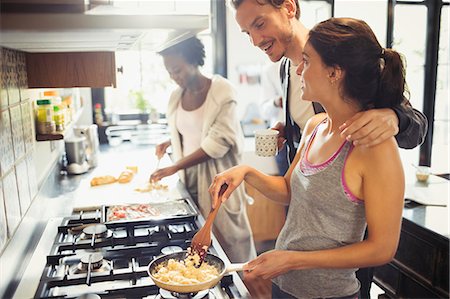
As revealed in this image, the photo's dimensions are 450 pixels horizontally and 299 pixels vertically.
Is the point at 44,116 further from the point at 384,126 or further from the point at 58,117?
the point at 384,126

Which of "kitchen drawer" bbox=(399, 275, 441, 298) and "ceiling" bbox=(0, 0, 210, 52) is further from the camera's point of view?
"kitchen drawer" bbox=(399, 275, 441, 298)

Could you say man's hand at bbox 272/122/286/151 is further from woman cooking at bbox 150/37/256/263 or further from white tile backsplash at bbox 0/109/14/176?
white tile backsplash at bbox 0/109/14/176

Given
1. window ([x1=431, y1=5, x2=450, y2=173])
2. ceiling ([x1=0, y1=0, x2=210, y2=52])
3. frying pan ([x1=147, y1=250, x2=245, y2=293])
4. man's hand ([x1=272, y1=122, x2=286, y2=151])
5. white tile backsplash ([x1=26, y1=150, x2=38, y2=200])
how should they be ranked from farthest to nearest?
window ([x1=431, y1=5, x2=450, y2=173]), man's hand ([x1=272, y1=122, x2=286, y2=151]), white tile backsplash ([x1=26, y1=150, x2=38, y2=200]), frying pan ([x1=147, y1=250, x2=245, y2=293]), ceiling ([x1=0, y1=0, x2=210, y2=52])

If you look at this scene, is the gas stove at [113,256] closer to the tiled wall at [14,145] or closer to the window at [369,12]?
the tiled wall at [14,145]

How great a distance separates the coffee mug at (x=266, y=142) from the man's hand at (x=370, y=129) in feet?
1.83

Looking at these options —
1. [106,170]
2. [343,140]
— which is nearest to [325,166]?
[343,140]

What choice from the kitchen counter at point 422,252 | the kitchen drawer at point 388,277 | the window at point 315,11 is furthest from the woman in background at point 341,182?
the window at point 315,11

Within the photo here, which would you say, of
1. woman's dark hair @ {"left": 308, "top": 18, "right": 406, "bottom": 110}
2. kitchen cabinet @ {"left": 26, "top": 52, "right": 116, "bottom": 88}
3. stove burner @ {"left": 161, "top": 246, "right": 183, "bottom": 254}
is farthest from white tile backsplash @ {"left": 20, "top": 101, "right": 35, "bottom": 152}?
woman's dark hair @ {"left": 308, "top": 18, "right": 406, "bottom": 110}

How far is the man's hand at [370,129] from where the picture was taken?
3.53ft

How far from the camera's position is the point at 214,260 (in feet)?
3.96

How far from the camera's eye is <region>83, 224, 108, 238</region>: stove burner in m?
1.49

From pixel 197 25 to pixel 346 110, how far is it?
0.51 meters

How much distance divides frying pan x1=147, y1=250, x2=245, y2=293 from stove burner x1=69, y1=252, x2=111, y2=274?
195 millimetres

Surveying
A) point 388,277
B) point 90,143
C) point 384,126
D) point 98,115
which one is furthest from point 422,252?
point 98,115
